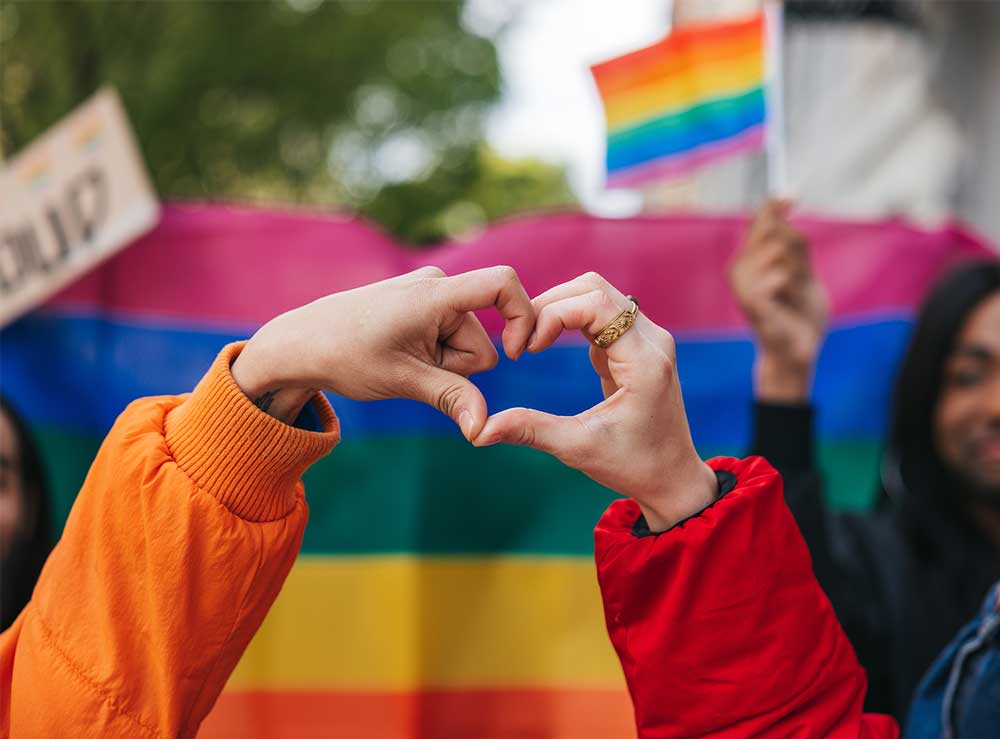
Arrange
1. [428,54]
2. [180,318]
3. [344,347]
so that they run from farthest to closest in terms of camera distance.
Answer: [428,54] → [180,318] → [344,347]

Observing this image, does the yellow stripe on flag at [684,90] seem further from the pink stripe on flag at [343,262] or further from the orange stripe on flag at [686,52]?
the pink stripe on flag at [343,262]

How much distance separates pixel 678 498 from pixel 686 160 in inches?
74.6

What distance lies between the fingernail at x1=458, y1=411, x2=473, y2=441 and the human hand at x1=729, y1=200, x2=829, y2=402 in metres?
1.18

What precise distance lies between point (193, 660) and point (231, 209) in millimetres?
1534

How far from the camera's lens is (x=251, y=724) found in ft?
7.32

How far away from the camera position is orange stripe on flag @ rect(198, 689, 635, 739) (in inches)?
88.7

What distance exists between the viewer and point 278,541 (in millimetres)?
1185

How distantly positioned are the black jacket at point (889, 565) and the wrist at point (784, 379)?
2.8 inches

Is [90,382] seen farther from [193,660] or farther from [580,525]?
[193,660]

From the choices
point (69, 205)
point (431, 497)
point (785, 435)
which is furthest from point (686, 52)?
point (69, 205)

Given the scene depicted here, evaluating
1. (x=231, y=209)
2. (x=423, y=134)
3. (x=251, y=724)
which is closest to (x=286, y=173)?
(x=423, y=134)

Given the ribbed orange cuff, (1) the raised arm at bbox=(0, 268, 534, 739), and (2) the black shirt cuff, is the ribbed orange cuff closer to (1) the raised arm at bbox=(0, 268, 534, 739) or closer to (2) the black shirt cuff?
(1) the raised arm at bbox=(0, 268, 534, 739)

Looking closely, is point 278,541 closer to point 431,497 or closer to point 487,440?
point 487,440

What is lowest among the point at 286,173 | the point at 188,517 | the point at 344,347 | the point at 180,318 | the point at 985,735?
A: the point at 286,173
